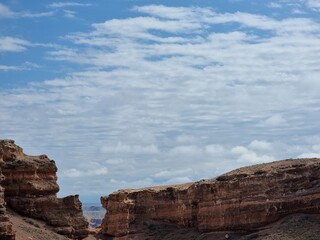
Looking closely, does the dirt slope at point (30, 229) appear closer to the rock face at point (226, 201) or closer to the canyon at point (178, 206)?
the canyon at point (178, 206)

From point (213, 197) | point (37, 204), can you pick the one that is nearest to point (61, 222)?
point (37, 204)

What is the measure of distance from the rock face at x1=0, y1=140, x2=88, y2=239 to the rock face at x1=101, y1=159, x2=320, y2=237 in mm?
33181

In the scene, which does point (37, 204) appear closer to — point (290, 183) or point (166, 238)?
point (290, 183)

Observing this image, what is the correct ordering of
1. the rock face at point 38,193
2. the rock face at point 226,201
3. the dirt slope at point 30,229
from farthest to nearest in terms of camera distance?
the rock face at point 226,201 → the rock face at point 38,193 → the dirt slope at point 30,229

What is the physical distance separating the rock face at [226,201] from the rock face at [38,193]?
33.2m

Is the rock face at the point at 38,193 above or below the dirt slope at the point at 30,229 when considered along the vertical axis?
above

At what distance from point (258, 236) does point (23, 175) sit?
36.1m

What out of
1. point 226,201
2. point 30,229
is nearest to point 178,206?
point 226,201

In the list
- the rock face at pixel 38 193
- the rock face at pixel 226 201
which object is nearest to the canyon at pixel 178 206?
the rock face at pixel 38 193

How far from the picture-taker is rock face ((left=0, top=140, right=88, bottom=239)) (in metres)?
48.7

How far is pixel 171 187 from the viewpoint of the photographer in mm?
97875

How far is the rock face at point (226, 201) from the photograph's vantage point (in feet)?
256

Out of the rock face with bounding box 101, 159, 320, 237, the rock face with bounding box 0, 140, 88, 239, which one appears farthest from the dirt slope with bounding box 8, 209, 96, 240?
the rock face with bounding box 101, 159, 320, 237

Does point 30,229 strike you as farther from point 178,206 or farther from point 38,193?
point 178,206
